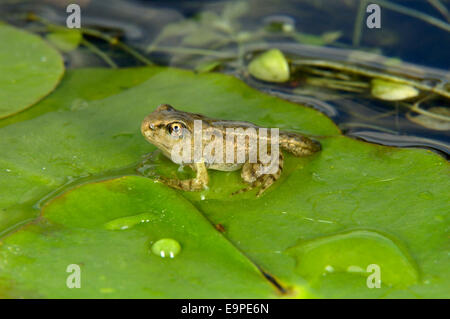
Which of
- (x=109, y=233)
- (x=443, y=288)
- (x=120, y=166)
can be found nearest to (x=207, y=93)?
(x=120, y=166)

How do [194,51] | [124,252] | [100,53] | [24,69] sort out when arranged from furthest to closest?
[194,51], [100,53], [24,69], [124,252]

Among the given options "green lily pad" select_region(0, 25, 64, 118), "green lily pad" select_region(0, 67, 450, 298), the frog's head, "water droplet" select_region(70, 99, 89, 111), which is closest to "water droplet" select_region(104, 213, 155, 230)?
"green lily pad" select_region(0, 67, 450, 298)

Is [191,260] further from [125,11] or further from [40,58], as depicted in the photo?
[125,11]

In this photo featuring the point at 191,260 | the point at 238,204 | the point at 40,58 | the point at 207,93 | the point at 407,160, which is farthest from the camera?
the point at 40,58

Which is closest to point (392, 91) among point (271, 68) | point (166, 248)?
point (271, 68)

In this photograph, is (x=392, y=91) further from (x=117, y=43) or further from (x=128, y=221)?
(x=117, y=43)

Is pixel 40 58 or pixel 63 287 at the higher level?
pixel 40 58

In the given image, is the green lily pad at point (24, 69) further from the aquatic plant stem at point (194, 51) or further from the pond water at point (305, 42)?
the aquatic plant stem at point (194, 51)
